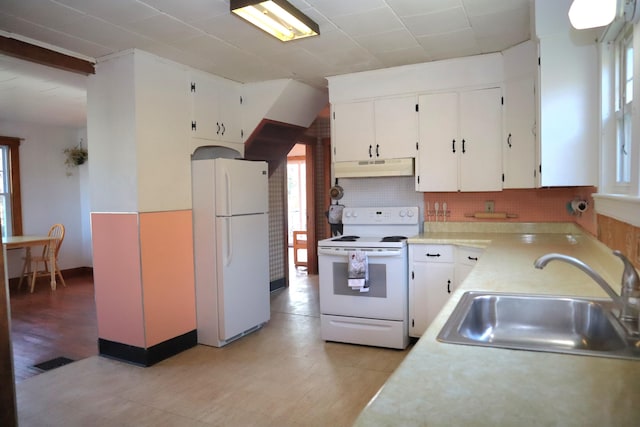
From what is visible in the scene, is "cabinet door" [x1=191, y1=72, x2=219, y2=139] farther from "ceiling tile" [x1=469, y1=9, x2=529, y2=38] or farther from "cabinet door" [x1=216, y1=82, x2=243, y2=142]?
"ceiling tile" [x1=469, y1=9, x2=529, y2=38]

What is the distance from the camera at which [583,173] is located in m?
2.70

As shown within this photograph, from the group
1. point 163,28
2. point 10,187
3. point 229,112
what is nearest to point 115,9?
point 163,28

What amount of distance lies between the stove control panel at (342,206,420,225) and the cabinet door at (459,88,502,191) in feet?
1.80

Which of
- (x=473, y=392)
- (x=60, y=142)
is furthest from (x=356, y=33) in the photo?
(x=60, y=142)

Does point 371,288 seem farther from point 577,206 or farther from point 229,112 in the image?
point 229,112

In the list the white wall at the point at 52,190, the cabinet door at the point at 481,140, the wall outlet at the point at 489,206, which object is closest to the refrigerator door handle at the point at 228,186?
the cabinet door at the point at 481,140

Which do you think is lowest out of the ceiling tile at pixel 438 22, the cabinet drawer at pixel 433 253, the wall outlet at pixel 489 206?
the cabinet drawer at pixel 433 253

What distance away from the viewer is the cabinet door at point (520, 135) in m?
3.50

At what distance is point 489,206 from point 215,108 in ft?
8.90

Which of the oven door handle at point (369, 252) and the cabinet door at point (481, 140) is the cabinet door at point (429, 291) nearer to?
the oven door handle at point (369, 252)

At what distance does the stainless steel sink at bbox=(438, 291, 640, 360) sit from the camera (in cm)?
151

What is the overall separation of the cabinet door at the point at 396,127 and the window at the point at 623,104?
1.82m

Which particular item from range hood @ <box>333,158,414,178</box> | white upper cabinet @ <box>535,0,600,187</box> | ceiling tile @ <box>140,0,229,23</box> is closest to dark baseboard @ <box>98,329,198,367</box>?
range hood @ <box>333,158,414,178</box>

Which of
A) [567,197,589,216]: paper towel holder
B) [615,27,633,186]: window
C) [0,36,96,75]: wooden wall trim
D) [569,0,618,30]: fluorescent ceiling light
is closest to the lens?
[569,0,618,30]: fluorescent ceiling light
